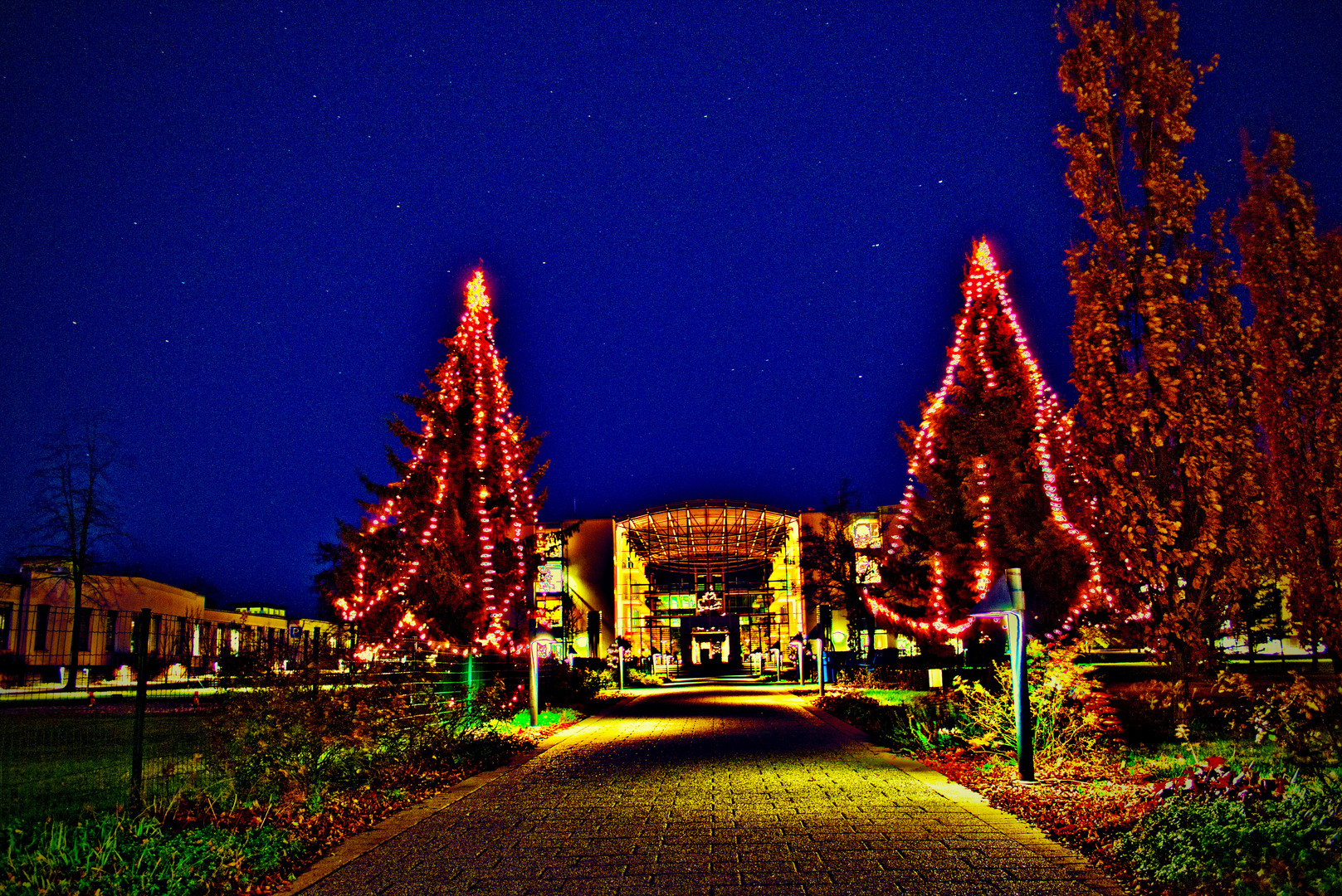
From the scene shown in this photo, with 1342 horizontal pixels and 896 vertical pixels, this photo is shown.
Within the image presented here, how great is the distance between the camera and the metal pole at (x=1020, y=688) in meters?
9.68

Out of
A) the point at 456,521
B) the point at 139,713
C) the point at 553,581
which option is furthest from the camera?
the point at 553,581

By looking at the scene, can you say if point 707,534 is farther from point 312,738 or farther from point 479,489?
point 312,738

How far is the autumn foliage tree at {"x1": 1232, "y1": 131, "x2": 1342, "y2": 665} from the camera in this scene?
874 centimetres

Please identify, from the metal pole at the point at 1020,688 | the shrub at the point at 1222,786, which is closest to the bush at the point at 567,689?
the metal pole at the point at 1020,688

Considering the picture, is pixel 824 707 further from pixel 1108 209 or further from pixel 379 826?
pixel 379 826

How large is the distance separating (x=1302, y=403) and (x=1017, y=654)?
3531 mm

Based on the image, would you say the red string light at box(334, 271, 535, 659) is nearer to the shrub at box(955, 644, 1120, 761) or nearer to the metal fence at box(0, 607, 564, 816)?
the metal fence at box(0, 607, 564, 816)

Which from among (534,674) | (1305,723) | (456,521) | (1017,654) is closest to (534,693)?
(534,674)

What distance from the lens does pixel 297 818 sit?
796 cm

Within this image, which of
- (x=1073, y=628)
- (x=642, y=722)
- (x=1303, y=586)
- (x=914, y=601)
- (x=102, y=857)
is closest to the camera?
(x=102, y=857)

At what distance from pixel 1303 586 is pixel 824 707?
571 inches

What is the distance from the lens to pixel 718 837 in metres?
7.45

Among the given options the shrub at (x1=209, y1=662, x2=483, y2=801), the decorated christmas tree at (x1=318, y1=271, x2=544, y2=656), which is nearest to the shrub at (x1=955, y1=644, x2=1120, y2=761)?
the shrub at (x1=209, y1=662, x2=483, y2=801)

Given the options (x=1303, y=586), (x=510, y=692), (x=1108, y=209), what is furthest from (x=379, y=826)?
(x=510, y=692)
